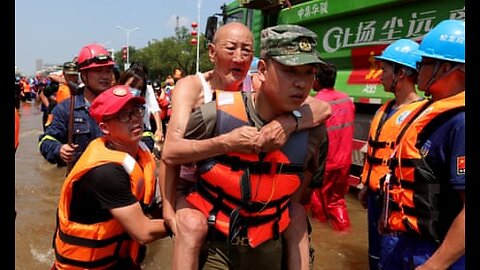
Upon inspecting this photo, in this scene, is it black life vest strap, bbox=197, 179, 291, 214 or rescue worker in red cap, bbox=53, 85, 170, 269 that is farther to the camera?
rescue worker in red cap, bbox=53, 85, 170, 269

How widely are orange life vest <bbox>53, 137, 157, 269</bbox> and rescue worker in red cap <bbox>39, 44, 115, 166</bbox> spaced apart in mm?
1214

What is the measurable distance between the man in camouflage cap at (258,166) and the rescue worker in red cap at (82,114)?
1.87 metres

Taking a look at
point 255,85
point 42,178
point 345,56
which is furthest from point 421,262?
point 42,178

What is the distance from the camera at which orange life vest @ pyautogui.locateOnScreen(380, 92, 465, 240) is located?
83.5 inches

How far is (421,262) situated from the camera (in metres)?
2.18

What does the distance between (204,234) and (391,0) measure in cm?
403

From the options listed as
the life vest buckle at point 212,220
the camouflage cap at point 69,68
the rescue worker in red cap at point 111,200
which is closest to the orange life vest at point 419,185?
the life vest buckle at point 212,220

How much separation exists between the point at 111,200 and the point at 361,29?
420cm

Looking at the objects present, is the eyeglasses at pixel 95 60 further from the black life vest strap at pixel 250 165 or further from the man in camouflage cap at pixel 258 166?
the black life vest strap at pixel 250 165

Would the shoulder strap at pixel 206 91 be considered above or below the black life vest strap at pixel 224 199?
above

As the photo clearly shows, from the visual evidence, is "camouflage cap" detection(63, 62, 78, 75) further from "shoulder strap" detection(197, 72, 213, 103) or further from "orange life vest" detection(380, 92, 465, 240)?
"orange life vest" detection(380, 92, 465, 240)

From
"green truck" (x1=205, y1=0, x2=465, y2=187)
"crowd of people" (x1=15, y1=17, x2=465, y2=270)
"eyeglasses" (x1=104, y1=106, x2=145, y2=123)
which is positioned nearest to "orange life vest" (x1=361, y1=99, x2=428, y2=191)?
"crowd of people" (x1=15, y1=17, x2=465, y2=270)

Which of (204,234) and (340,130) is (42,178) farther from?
(204,234)

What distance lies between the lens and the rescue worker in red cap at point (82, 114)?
3488 mm
